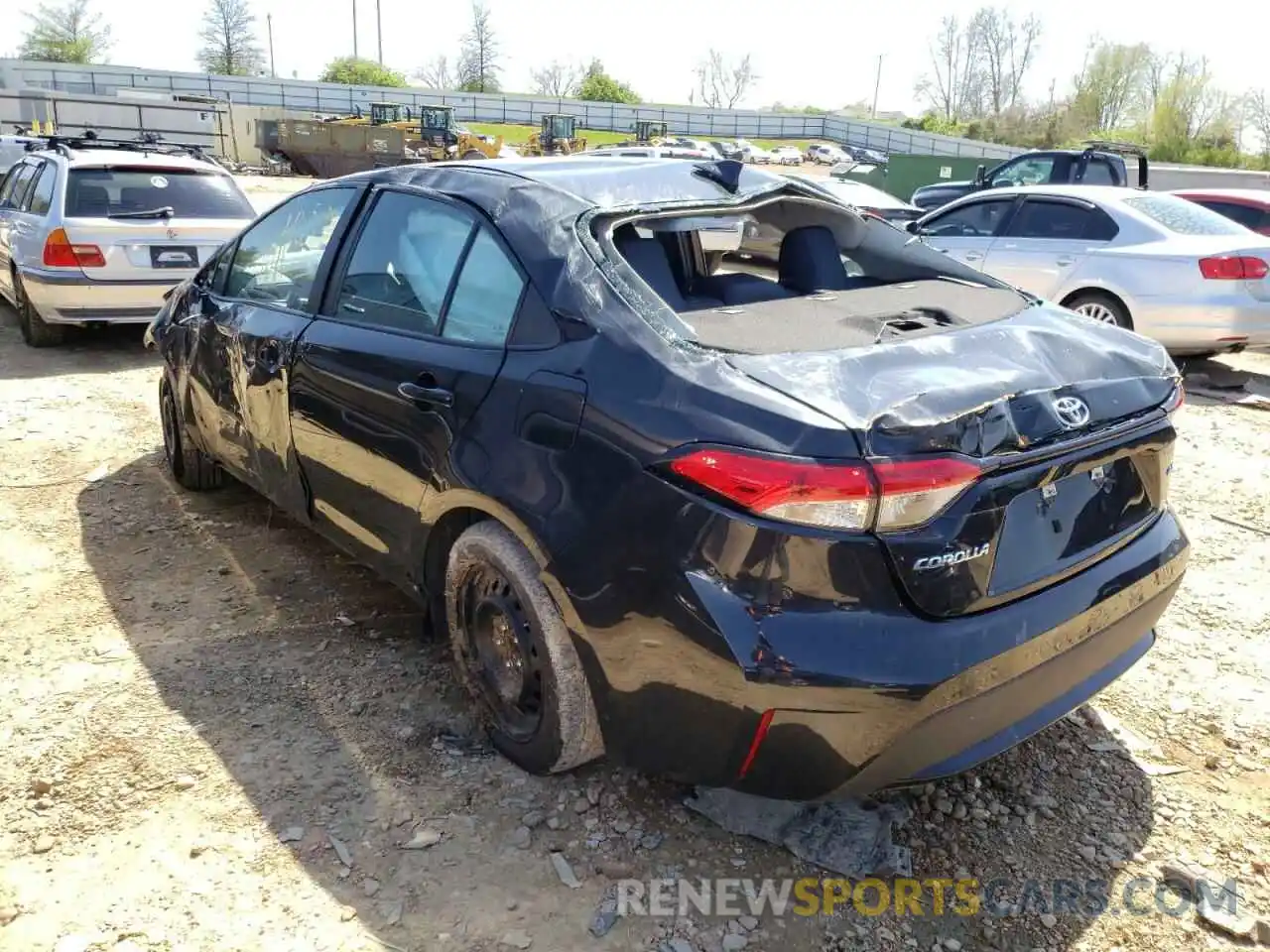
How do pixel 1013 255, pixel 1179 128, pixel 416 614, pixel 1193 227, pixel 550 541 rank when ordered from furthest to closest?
pixel 1179 128 < pixel 1013 255 < pixel 1193 227 < pixel 416 614 < pixel 550 541

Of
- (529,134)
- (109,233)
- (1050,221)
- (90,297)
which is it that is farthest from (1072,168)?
(529,134)

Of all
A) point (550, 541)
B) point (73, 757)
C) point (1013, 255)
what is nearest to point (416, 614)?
point (73, 757)

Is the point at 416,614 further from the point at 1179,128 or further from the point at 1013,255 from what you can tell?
the point at 1179,128

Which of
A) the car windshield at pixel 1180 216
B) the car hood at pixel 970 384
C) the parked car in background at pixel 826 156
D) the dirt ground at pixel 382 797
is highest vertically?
the parked car in background at pixel 826 156

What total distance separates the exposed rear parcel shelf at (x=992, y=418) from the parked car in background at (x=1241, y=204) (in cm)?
905

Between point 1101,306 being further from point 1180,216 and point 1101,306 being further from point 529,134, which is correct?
point 529,134

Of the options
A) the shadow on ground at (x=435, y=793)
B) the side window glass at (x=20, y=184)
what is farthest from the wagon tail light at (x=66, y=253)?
the shadow on ground at (x=435, y=793)

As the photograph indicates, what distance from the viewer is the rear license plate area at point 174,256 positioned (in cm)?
753

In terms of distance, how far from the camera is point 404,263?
315cm

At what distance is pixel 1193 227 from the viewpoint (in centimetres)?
782

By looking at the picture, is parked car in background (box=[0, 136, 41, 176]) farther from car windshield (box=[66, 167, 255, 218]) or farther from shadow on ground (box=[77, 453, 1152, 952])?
shadow on ground (box=[77, 453, 1152, 952])

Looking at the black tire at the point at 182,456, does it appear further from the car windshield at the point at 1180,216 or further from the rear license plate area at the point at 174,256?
the car windshield at the point at 1180,216

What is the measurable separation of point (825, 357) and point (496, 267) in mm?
997

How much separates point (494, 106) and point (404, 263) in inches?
2693
